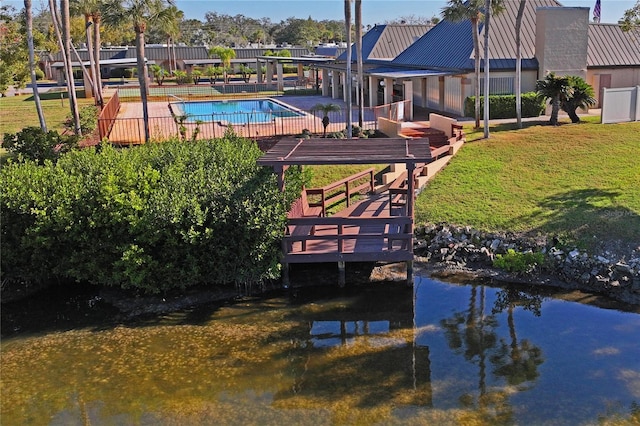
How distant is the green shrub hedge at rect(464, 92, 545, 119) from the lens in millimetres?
25766

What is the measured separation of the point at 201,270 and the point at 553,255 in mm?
7750

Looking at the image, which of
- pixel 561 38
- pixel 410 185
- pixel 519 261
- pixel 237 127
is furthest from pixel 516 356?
pixel 561 38

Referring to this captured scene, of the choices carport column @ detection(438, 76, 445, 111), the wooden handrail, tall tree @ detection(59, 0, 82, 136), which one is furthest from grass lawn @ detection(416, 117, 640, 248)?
tall tree @ detection(59, 0, 82, 136)

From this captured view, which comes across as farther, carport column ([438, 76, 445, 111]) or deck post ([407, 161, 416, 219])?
carport column ([438, 76, 445, 111])

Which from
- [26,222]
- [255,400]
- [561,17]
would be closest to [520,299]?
[255,400]

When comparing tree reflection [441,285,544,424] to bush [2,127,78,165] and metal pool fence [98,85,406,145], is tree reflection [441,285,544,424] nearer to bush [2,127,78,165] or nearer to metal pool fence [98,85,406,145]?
bush [2,127,78,165]

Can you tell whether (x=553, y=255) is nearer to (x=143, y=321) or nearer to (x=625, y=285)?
(x=625, y=285)

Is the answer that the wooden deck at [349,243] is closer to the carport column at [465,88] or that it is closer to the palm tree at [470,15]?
the palm tree at [470,15]

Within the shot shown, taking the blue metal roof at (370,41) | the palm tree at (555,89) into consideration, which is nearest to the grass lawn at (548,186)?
the palm tree at (555,89)

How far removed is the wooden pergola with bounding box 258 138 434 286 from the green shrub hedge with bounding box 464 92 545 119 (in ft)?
43.0

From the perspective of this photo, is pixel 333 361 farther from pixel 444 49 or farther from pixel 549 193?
pixel 444 49

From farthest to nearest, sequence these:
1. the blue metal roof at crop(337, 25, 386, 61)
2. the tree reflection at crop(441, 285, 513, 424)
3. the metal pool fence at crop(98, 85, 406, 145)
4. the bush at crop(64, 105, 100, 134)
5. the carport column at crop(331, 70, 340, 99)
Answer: the carport column at crop(331, 70, 340, 99) → the blue metal roof at crop(337, 25, 386, 61) → the bush at crop(64, 105, 100, 134) → the metal pool fence at crop(98, 85, 406, 145) → the tree reflection at crop(441, 285, 513, 424)

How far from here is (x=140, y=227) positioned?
11781 mm

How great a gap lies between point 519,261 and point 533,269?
0.35m
